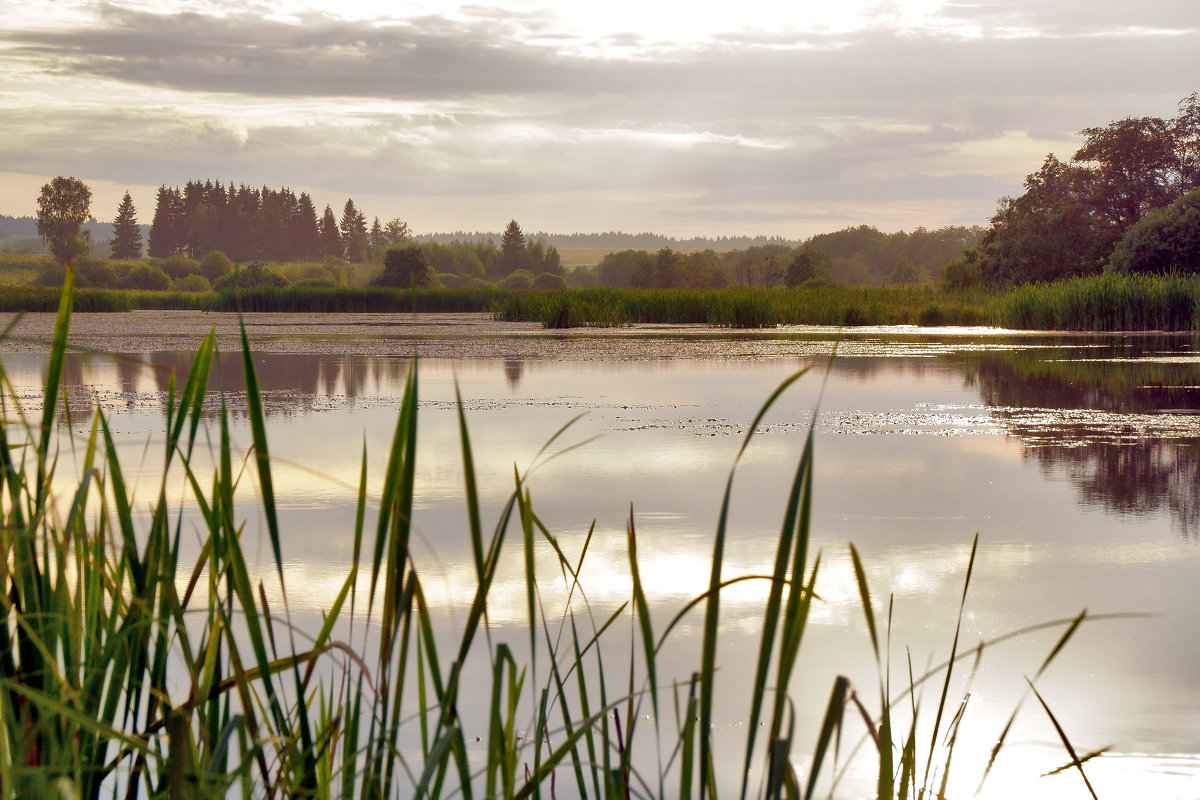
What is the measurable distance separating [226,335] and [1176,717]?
13.6m

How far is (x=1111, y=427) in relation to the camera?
5777mm

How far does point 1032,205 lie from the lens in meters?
28.7

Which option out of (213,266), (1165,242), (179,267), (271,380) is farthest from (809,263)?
(179,267)

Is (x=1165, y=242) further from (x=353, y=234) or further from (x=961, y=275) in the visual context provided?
(x=353, y=234)

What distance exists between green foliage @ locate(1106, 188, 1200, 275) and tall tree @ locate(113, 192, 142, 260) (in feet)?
268

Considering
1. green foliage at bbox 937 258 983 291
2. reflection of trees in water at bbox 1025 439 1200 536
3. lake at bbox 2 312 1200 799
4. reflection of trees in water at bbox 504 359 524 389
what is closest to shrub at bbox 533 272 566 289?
green foliage at bbox 937 258 983 291

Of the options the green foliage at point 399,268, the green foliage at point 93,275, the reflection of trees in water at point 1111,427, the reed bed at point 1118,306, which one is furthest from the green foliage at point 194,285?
the reflection of trees in water at point 1111,427

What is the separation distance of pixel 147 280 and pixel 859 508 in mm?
60127

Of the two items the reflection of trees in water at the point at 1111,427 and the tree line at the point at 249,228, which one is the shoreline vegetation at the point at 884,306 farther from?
the tree line at the point at 249,228

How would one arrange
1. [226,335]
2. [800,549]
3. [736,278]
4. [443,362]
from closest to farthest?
1. [800,549]
2. [443,362]
3. [226,335]
4. [736,278]

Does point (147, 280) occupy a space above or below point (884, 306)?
above

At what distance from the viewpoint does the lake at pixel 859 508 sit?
2.01 meters

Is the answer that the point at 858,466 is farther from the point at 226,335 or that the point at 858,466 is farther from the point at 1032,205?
the point at 1032,205

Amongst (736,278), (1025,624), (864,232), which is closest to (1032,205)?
(1025,624)
